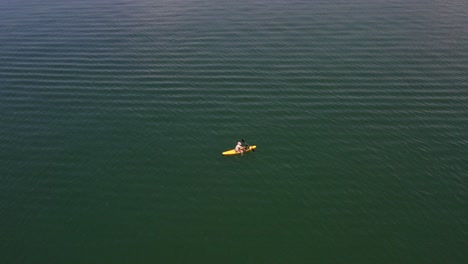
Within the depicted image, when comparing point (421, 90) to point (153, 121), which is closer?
point (153, 121)

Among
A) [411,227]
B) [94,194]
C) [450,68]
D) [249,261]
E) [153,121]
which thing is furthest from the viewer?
[450,68]

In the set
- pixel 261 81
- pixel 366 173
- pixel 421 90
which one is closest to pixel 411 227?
pixel 366 173

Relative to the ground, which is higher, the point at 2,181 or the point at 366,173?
the point at 366,173

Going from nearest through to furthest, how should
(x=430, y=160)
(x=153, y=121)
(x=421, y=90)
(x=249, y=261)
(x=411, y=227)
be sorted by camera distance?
(x=249, y=261) < (x=411, y=227) < (x=430, y=160) < (x=153, y=121) < (x=421, y=90)

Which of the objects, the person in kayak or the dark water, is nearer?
the dark water

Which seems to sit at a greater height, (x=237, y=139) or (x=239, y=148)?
(x=237, y=139)

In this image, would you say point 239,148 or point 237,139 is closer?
point 239,148

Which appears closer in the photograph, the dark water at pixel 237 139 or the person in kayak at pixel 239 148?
the dark water at pixel 237 139

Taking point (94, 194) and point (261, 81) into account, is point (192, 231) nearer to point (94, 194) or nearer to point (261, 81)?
point (94, 194)
